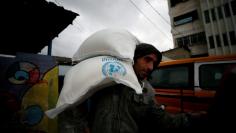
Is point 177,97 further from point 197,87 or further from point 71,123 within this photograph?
point 71,123

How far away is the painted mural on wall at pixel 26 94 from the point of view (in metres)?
2.06

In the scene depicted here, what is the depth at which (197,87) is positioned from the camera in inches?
153

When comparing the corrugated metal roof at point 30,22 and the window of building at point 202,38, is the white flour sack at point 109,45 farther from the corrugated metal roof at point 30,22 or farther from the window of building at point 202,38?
the window of building at point 202,38

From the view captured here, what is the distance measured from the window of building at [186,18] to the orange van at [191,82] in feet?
67.7

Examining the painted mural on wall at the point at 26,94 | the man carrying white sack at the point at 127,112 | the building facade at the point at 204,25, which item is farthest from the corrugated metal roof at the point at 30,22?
the building facade at the point at 204,25

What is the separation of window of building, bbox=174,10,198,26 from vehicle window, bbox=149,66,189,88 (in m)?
20.6

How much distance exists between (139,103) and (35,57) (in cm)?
164

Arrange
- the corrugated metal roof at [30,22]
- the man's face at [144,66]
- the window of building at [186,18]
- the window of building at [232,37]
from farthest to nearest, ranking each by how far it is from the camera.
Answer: the window of building at [186,18] → the window of building at [232,37] → the corrugated metal roof at [30,22] → the man's face at [144,66]

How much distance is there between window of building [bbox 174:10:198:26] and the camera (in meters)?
22.5

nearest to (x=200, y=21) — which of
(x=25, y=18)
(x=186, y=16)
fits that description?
(x=186, y=16)

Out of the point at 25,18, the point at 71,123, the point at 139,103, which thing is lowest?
the point at 71,123

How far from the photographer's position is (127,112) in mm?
1213

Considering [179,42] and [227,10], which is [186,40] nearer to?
[179,42]

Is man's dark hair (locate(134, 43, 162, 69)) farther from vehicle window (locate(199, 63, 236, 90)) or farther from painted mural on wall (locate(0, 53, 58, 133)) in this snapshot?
vehicle window (locate(199, 63, 236, 90))
